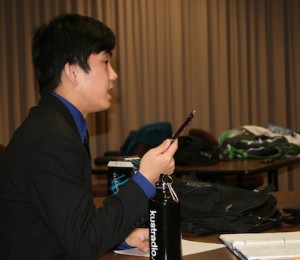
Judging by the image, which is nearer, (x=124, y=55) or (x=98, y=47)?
(x=98, y=47)

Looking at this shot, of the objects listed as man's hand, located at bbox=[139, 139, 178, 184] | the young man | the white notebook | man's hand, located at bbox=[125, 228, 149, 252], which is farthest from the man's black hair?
the white notebook

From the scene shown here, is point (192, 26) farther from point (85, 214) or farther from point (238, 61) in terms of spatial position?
point (85, 214)

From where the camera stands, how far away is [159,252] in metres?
1.16

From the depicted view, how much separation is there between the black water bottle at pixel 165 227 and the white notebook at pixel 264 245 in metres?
0.19

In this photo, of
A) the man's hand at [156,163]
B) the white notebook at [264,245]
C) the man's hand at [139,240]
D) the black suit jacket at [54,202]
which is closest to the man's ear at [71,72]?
the black suit jacket at [54,202]

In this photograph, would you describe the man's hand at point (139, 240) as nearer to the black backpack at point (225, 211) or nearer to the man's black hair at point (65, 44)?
the black backpack at point (225, 211)

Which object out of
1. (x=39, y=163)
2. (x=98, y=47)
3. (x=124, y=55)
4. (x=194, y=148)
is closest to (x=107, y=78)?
(x=98, y=47)

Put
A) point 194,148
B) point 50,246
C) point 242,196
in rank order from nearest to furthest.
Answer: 1. point 50,246
2. point 242,196
3. point 194,148

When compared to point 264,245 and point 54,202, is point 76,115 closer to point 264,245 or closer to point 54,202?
point 54,202

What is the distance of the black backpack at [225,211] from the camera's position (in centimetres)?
156

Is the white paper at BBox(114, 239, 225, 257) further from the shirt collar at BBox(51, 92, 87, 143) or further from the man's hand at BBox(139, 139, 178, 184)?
the shirt collar at BBox(51, 92, 87, 143)

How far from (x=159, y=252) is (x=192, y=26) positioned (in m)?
4.96

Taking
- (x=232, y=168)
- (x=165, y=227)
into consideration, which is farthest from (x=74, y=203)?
(x=232, y=168)

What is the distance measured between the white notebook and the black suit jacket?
0.26 metres
